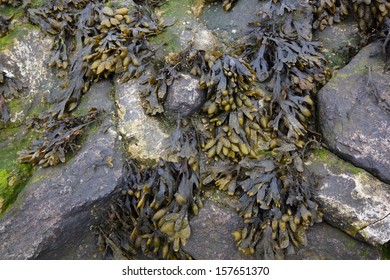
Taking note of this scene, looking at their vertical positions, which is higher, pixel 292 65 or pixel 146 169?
pixel 292 65

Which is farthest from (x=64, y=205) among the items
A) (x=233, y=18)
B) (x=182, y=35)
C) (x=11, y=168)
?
(x=233, y=18)

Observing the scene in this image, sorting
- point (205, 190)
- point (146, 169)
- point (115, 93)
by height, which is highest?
point (115, 93)

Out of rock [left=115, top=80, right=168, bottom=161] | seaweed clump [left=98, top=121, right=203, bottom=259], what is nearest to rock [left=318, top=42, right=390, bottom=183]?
seaweed clump [left=98, top=121, right=203, bottom=259]

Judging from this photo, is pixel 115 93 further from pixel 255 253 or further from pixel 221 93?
pixel 255 253

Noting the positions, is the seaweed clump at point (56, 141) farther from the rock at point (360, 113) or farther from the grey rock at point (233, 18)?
the rock at point (360, 113)

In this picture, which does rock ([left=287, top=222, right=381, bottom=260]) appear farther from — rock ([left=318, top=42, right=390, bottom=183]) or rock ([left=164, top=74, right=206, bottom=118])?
rock ([left=164, top=74, right=206, bottom=118])

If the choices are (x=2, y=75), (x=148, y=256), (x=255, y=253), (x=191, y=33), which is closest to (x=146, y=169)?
(x=148, y=256)

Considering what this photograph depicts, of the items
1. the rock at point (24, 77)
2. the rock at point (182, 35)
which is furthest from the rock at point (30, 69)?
the rock at point (182, 35)
